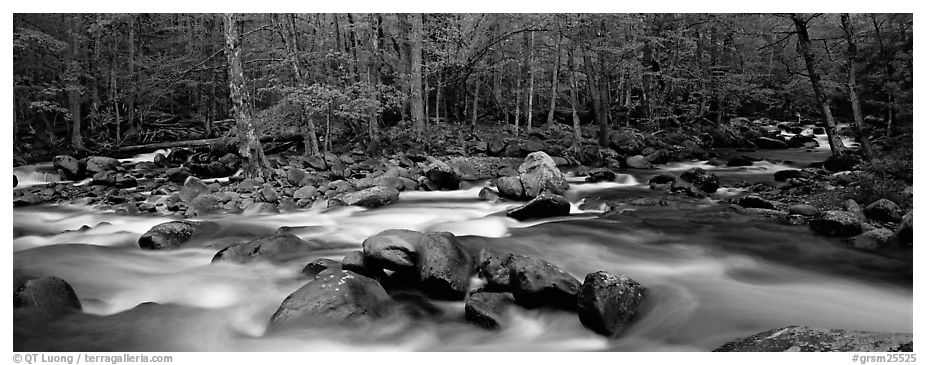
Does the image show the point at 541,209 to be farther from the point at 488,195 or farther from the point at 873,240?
the point at 873,240

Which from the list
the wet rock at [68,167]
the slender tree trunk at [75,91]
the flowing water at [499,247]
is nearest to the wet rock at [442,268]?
the flowing water at [499,247]

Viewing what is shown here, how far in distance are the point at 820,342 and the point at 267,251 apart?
14.7 feet

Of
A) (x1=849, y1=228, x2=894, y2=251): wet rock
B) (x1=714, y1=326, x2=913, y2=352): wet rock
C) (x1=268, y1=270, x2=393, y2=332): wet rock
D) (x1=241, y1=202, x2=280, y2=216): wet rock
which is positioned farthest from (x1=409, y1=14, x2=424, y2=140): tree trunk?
(x1=714, y1=326, x2=913, y2=352): wet rock

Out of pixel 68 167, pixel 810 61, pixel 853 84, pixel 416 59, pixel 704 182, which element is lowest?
pixel 704 182

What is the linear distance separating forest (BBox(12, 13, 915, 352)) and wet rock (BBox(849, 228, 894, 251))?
2 centimetres

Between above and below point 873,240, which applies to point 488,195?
above

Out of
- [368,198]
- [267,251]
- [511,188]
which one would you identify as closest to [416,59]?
[511,188]

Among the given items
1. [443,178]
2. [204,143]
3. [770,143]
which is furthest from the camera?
[770,143]

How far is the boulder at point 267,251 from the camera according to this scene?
15.0 feet

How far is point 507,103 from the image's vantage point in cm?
2114

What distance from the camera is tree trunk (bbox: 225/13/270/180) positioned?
8602 mm

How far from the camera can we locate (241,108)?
28.8 feet

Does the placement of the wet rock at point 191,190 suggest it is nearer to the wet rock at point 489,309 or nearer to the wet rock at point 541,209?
the wet rock at point 541,209

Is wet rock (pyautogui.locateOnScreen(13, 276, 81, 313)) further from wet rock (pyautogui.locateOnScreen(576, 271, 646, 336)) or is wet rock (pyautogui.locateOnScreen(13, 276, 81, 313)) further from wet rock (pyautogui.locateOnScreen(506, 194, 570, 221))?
wet rock (pyautogui.locateOnScreen(506, 194, 570, 221))
